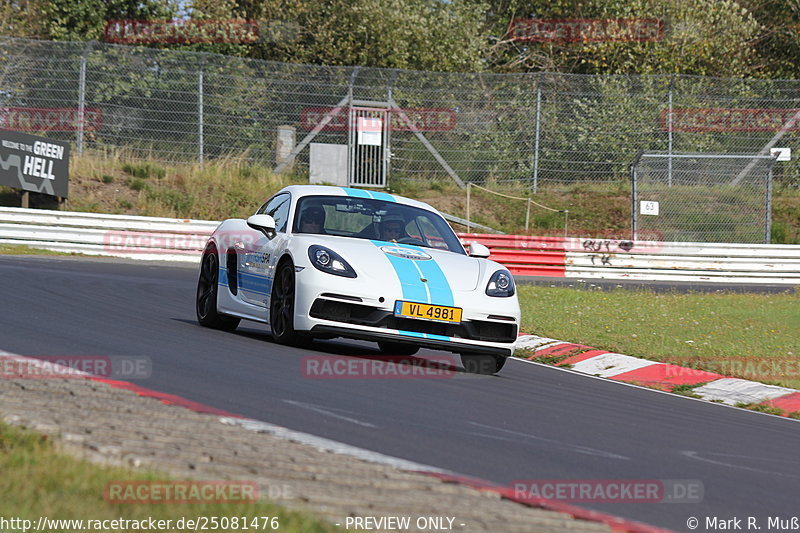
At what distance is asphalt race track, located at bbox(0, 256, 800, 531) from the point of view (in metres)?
5.71

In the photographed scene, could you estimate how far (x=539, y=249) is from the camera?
2586cm

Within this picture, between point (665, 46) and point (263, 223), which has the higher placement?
point (665, 46)

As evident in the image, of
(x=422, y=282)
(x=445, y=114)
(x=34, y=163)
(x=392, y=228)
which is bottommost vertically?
(x=422, y=282)

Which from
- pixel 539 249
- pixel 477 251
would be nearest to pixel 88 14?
pixel 539 249

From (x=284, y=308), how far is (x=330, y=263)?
0.64 meters

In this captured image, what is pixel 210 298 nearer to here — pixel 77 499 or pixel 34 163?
pixel 77 499

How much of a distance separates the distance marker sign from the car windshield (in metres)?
14.7

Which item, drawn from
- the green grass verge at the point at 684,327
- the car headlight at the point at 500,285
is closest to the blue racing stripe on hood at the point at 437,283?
the car headlight at the point at 500,285

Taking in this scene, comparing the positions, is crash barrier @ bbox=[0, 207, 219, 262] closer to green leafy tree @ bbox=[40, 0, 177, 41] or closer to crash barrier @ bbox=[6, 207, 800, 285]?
crash barrier @ bbox=[6, 207, 800, 285]

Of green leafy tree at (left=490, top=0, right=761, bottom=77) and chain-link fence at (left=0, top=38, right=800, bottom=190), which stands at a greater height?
green leafy tree at (left=490, top=0, right=761, bottom=77)

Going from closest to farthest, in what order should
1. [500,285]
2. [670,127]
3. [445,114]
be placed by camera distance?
[500,285]
[445,114]
[670,127]

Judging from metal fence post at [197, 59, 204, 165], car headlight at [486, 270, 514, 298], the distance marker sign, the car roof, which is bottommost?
car headlight at [486, 270, 514, 298]

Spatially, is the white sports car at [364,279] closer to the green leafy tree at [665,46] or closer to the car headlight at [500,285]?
the car headlight at [500,285]

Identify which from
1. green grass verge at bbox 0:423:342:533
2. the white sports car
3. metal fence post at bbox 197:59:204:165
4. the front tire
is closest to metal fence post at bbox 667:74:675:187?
metal fence post at bbox 197:59:204:165
